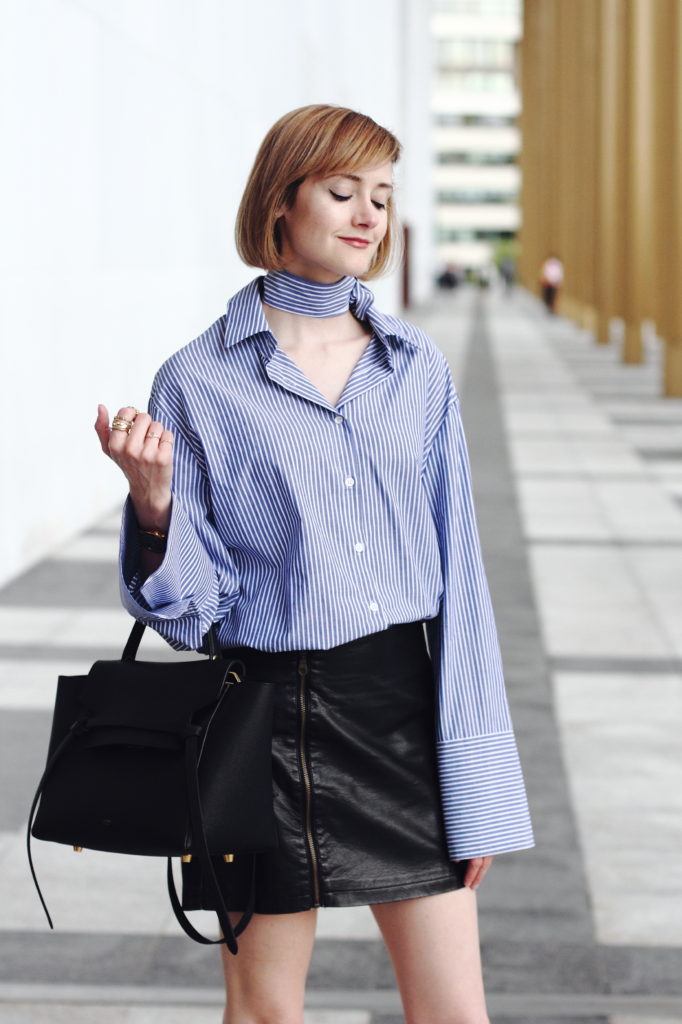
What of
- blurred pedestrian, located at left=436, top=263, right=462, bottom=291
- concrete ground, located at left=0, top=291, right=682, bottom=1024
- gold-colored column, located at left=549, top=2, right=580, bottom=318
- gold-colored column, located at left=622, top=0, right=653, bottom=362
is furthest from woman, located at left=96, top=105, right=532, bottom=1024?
blurred pedestrian, located at left=436, top=263, right=462, bottom=291

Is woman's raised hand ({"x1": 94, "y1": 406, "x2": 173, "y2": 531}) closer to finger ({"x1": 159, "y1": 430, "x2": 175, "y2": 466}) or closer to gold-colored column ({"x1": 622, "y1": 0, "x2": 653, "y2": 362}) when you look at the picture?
finger ({"x1": 159, "y1": 430, "x2": 175, "y2": 466})

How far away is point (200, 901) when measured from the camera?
2.21m

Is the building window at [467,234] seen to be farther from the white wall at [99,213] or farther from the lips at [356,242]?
the lips at [356,242]

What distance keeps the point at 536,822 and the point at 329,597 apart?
9.33 feet

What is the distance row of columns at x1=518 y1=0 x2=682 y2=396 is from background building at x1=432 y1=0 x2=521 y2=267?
304ft

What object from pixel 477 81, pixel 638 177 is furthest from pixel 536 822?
pixel 477 81

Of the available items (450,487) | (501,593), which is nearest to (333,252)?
(450,487)

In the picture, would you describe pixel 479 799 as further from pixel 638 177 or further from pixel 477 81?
pixel 477 81

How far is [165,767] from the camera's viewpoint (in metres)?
2.06

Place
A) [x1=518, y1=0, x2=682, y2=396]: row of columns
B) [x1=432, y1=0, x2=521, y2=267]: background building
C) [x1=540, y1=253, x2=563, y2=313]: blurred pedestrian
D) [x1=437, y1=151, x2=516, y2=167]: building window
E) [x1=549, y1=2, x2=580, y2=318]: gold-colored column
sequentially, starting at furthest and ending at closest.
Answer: [x1=437, y1=151, x2=516, y2=167]: building window < [x1=432, y1=0, x2=521, y2=267]: background building < [x1=540, y1=253, x2=563, y2=313]: blurred pedestrian < [x1=549, y1=2, x2=580, y2=318]: gold-colored column < [x1=518, y1=0, x2=682, y2=396]: row of columns

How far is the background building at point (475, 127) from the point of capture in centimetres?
15038

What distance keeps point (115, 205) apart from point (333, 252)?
9.65 m

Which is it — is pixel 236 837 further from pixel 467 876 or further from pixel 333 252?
pixel 333 252

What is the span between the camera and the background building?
150375 millimetres
